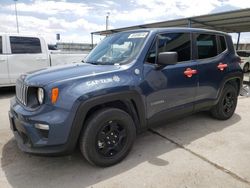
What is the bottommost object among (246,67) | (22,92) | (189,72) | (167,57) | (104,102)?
(246,67)

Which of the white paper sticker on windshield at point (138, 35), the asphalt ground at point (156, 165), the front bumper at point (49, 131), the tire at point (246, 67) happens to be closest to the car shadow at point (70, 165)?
the asphalt ground at point (156, 165)

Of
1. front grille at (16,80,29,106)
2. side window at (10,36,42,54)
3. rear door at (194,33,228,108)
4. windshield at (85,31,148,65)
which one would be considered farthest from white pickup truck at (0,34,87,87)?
rear door at (194,33,228,108)

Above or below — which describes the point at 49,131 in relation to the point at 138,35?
below

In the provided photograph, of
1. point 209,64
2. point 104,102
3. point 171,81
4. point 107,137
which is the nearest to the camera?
point 104,102

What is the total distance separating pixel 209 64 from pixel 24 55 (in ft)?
18.4

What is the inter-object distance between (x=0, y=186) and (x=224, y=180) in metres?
2.63

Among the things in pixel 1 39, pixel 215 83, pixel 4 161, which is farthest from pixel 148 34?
pixel 1 39

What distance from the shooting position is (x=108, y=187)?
2703mm

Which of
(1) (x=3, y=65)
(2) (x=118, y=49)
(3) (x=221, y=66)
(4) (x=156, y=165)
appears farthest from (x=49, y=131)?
(1) (x=3, y=65)

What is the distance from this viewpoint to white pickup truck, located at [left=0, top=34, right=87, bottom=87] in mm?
7035

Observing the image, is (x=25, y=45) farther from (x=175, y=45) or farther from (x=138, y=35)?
(x=175, y=45)

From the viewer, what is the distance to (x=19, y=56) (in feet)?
23.8

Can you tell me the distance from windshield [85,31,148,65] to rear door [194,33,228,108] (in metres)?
1.17

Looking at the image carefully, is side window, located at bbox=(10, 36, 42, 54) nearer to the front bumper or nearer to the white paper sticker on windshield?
the white paper sticker on windshield
